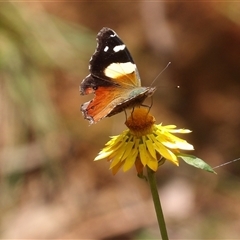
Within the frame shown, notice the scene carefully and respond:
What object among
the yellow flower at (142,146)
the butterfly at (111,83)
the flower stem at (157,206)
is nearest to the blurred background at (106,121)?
the butterfly at (111,83)

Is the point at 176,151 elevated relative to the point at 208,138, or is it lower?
lower

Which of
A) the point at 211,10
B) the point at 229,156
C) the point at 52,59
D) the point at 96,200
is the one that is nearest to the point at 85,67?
the point at 52,59

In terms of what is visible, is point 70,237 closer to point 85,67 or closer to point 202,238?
point 202,238

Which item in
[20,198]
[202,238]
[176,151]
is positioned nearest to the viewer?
[176,151]

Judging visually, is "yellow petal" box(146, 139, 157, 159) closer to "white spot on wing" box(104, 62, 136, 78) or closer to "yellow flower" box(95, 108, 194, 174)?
"yellow flower" box(95, 108, 194, 174)

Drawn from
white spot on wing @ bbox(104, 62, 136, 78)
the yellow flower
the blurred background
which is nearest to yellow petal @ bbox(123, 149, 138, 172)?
the yellow flower

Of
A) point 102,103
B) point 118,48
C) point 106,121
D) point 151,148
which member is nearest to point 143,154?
point 151,148
